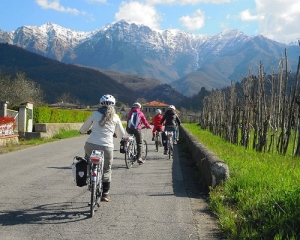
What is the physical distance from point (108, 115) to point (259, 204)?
2.81 metres

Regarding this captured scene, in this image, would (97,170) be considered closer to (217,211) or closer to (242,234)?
(217,211)

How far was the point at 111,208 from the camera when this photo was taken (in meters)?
6.73

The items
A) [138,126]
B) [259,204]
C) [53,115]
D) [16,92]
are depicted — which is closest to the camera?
A: [259,204]

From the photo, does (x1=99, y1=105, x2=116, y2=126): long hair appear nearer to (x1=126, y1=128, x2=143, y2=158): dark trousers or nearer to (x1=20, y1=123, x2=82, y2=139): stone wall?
(x1=126, y1=128, x2=143, y2=158): dark trousers

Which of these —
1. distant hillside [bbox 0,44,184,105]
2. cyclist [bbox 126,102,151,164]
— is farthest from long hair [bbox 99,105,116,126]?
distant hillside [bbox 0,44,184,105]

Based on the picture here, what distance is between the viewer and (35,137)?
77.2 feet

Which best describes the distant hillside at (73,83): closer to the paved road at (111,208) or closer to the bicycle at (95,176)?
the paved road at (111,208)

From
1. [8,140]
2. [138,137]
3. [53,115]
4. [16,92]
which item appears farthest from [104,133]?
[16,92]

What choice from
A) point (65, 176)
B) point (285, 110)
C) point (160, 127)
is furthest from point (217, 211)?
point (160, 127)

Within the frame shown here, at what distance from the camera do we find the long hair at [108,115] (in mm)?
6953

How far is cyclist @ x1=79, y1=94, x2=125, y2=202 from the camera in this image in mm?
6930

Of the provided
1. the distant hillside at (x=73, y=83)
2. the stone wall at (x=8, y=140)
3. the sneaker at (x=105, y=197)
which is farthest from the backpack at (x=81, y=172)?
the distant hillside at (x=73, y=83)

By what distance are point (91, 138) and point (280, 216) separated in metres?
3.28

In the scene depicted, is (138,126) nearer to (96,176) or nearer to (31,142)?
(96,176)
